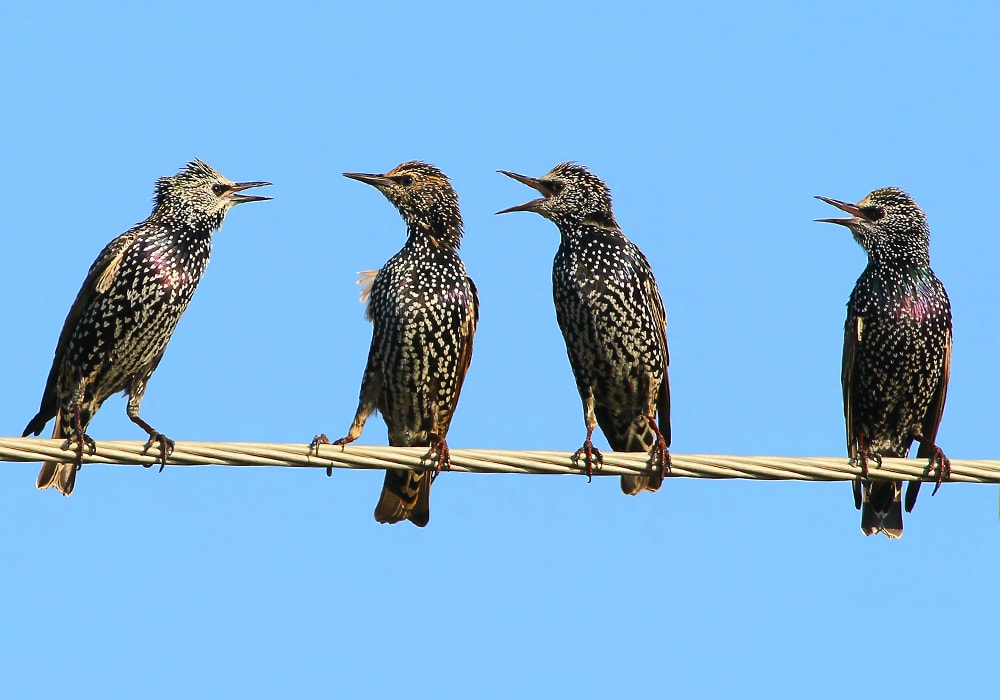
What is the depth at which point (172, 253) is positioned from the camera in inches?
336

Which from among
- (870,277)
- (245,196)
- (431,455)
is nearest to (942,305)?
(870,277)

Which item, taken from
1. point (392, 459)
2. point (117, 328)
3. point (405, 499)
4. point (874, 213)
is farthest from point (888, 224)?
point (117, 328)

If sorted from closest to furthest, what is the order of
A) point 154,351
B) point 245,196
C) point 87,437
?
point 87,437 → point 154,351 → point 245,196

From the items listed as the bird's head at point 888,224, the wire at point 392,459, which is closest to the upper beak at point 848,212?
the bird's head at point 888,224

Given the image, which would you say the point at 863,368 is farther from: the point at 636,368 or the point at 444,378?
the point at 444,378

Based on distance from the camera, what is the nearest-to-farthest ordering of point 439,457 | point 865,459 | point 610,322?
point 439,457
point 865,459
point 610,322

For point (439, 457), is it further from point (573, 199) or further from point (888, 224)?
point (888, 224)

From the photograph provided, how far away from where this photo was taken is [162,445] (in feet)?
22.7

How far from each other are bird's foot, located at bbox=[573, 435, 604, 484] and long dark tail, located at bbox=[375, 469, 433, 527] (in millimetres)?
1603

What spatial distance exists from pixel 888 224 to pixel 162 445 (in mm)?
4848

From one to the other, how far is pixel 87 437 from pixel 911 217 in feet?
17.0

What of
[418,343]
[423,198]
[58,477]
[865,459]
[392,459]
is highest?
[423,198]

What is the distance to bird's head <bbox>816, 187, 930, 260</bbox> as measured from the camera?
364 inches

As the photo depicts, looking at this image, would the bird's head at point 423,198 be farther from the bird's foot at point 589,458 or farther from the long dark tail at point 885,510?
the long dark tail at point 885,510
